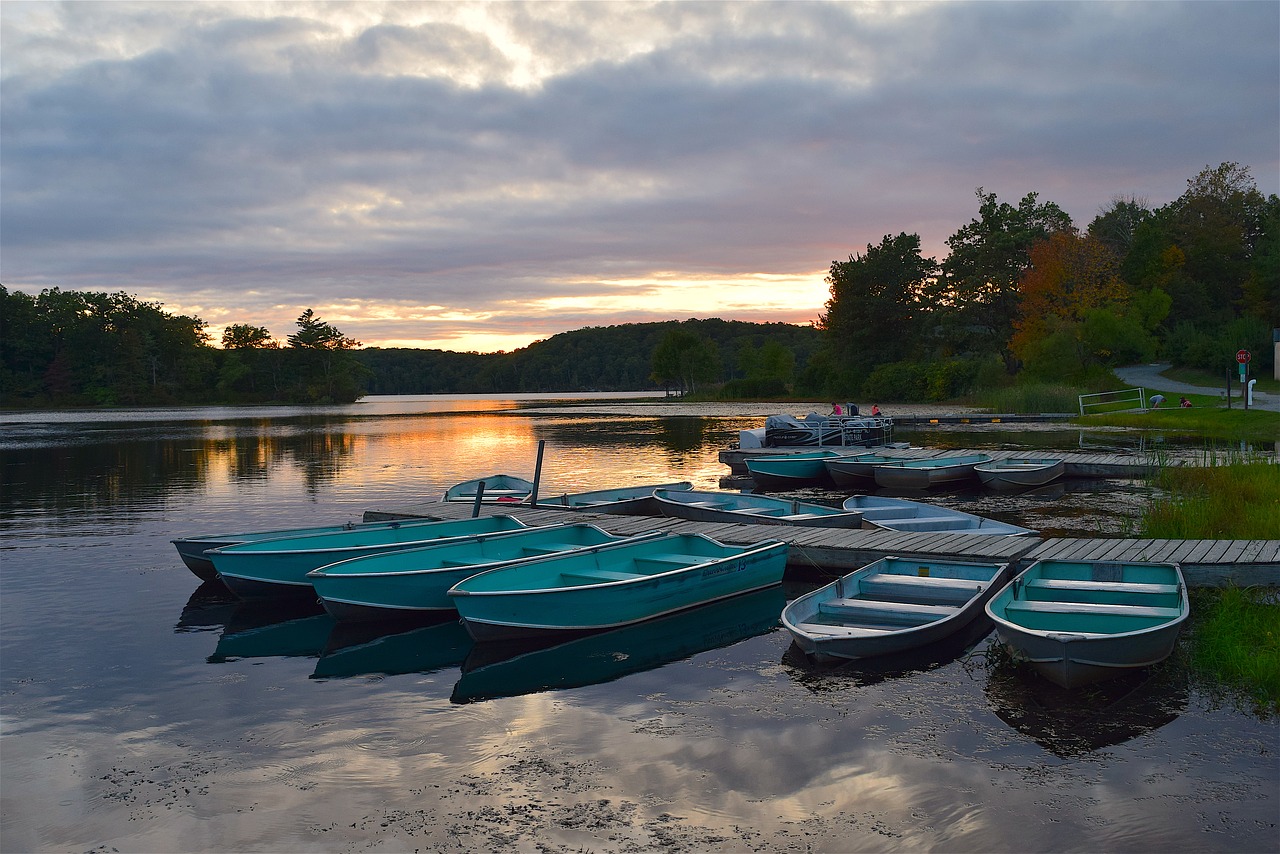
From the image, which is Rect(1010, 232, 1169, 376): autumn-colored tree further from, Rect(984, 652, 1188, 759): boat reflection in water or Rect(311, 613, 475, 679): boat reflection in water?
Rect(311, 613, 475, 679): boat reflection in water

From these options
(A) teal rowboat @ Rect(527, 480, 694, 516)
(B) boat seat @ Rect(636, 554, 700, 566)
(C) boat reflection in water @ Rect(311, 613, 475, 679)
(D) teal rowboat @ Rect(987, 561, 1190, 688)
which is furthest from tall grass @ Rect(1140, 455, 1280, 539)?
(C) boat reflection in water @ Rect(311, 613, 475, 679)

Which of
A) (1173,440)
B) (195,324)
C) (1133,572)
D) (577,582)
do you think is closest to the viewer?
(1133,572)

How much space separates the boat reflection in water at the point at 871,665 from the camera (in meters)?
9.80

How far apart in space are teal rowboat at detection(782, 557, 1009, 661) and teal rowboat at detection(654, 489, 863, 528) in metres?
4.13

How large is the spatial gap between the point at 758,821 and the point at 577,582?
19.2 ft

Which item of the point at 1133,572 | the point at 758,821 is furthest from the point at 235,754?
the point at 1133,572

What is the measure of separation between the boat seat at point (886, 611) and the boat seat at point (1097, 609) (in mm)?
743

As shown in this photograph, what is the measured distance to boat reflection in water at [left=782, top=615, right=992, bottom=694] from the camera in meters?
9.80

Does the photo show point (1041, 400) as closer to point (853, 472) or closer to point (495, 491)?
point (853, 472)

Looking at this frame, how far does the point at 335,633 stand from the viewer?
40.7 ft

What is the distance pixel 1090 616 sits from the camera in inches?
398

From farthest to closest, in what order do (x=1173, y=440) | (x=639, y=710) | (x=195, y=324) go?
(x=195, y=324)
(x=1173, y=440)
(x=639, y=710)

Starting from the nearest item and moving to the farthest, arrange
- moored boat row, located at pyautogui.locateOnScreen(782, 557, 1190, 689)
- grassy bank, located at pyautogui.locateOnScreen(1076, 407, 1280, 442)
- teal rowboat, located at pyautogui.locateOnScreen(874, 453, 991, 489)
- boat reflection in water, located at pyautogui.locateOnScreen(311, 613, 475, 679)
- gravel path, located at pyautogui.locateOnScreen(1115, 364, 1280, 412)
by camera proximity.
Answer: moored boat row, located at pyautogui.locateOnScreen(782, 557, 1190, 689) → boat reflection in water, located at pyautogui.locateOnScreen(311, 613, 475, 679) → teal rowboat, located at pyautogui.locateOnScreen(874, 453, 991, 489) → grassy bank, located at pyautogui.locateOnScreen(1076, 407, 1280, 442) → gravel path, located at pyautogui.locateOnScreen(1115, 364, 1280, 412)

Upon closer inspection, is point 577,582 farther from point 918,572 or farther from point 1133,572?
point 1133,572
